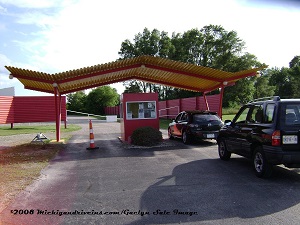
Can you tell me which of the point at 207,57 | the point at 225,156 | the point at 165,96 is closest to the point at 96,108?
the point at 165,96

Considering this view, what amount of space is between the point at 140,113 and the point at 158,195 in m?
9.29

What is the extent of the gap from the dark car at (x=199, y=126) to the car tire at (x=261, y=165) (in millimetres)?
5588

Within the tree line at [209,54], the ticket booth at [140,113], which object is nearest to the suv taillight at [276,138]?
the ticket booth at [140,113]

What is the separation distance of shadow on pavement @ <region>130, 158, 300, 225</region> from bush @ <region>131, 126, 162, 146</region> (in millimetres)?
5202

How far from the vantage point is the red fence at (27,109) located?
86.5 ft

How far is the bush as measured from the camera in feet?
43.4

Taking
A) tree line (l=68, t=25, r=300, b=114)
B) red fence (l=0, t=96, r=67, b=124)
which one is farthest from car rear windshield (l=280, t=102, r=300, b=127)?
tree line (l=68, t=25, r=300, b=114)

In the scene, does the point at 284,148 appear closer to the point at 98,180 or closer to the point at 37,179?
the point at 98,180

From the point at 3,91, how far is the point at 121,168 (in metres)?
39.4

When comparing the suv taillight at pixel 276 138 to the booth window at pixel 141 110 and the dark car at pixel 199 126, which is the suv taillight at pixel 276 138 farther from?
the booth window at pixel 141 110

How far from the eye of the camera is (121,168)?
862 cm

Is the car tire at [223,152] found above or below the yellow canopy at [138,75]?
below

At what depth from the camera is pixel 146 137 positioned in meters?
13.2

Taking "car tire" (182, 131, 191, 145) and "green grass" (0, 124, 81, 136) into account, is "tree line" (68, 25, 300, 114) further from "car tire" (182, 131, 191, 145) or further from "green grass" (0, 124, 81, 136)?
"car tire" (182, 131, 191, 145)
